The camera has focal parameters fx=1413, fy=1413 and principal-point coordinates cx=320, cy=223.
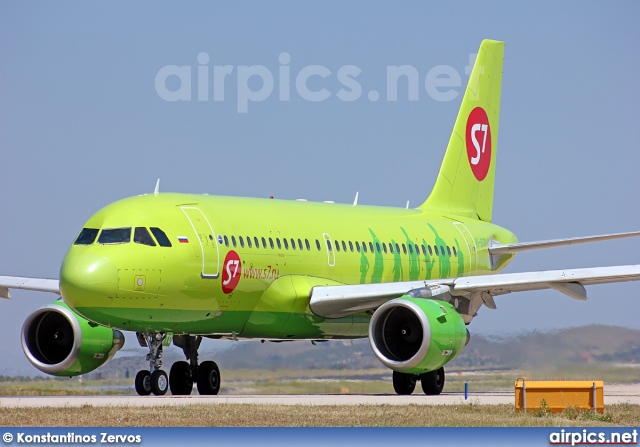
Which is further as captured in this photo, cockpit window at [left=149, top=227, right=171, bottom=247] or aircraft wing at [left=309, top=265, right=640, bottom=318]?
aircraft wing at [left=309, top=265, right=640, bottom=318]

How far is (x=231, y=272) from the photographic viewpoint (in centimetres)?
2759

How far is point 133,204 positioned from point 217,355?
6892mm

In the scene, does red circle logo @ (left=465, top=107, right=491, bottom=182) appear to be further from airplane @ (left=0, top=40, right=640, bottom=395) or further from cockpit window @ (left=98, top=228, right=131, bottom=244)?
cockpit window @ (left=98, top=228, right=131, bottom=244)

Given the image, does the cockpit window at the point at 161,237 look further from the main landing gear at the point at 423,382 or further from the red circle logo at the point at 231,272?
the main landing gear at the point at 423,382

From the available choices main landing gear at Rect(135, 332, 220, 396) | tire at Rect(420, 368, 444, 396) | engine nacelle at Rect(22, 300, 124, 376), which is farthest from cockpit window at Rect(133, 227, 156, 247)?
tire at Rect(420, 368, 444, 396)

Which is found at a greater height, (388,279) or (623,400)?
(388,279)

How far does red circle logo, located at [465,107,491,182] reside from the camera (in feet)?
128

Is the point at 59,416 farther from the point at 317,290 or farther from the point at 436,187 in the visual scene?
the point at 436,187

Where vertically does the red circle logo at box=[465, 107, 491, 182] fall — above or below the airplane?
above

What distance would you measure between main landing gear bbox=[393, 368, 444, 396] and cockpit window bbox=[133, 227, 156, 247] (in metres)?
6.89

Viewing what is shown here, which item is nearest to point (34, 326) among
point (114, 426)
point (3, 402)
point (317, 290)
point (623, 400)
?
point (3, 402)

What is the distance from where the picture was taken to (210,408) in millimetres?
22359

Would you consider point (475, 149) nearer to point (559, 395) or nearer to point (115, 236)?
point (115, 236)

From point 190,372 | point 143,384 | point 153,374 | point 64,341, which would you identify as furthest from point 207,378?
point 64,341
